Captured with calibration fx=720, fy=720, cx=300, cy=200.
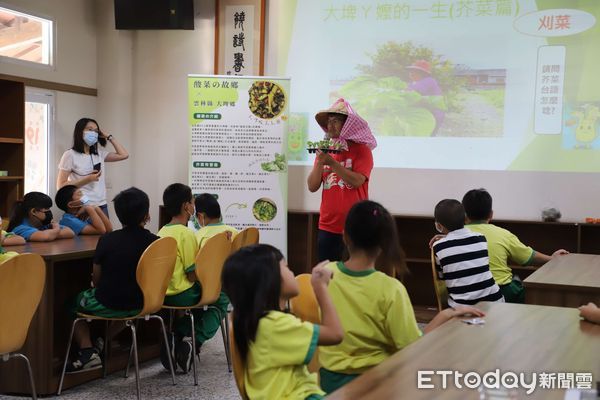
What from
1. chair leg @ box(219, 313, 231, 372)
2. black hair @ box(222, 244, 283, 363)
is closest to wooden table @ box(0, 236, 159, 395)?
chair leg @ box(219, 313, 231, 372)

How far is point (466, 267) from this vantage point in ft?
10.7

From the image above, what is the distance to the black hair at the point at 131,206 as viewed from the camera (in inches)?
143

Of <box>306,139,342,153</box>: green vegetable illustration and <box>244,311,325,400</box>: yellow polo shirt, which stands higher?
<box>306,139,342,153</box>: green vegetable illustration

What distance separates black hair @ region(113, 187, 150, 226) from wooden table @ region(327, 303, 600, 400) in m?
1.96

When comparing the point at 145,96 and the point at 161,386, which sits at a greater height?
the point at 145,96

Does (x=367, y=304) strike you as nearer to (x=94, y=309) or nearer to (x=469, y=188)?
(x=94, y=309)

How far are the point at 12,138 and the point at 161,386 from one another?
278cm

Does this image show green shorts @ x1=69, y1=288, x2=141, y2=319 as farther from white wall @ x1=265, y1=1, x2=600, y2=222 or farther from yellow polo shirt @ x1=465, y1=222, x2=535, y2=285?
white wall @ x1=265, y1=1, x2=600, y2=222

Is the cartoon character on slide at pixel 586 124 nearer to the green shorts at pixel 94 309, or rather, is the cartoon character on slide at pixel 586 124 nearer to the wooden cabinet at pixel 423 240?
the wooden cabinet at pixel 423 240

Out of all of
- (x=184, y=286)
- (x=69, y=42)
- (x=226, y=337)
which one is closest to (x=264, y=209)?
(x=226, y=337)

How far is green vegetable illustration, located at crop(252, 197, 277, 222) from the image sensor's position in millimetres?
6062

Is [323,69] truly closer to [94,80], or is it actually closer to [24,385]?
[94,80]

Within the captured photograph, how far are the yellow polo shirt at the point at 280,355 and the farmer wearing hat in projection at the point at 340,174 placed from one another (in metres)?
2.41

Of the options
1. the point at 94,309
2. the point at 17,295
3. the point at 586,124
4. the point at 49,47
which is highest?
the point at 49,47
